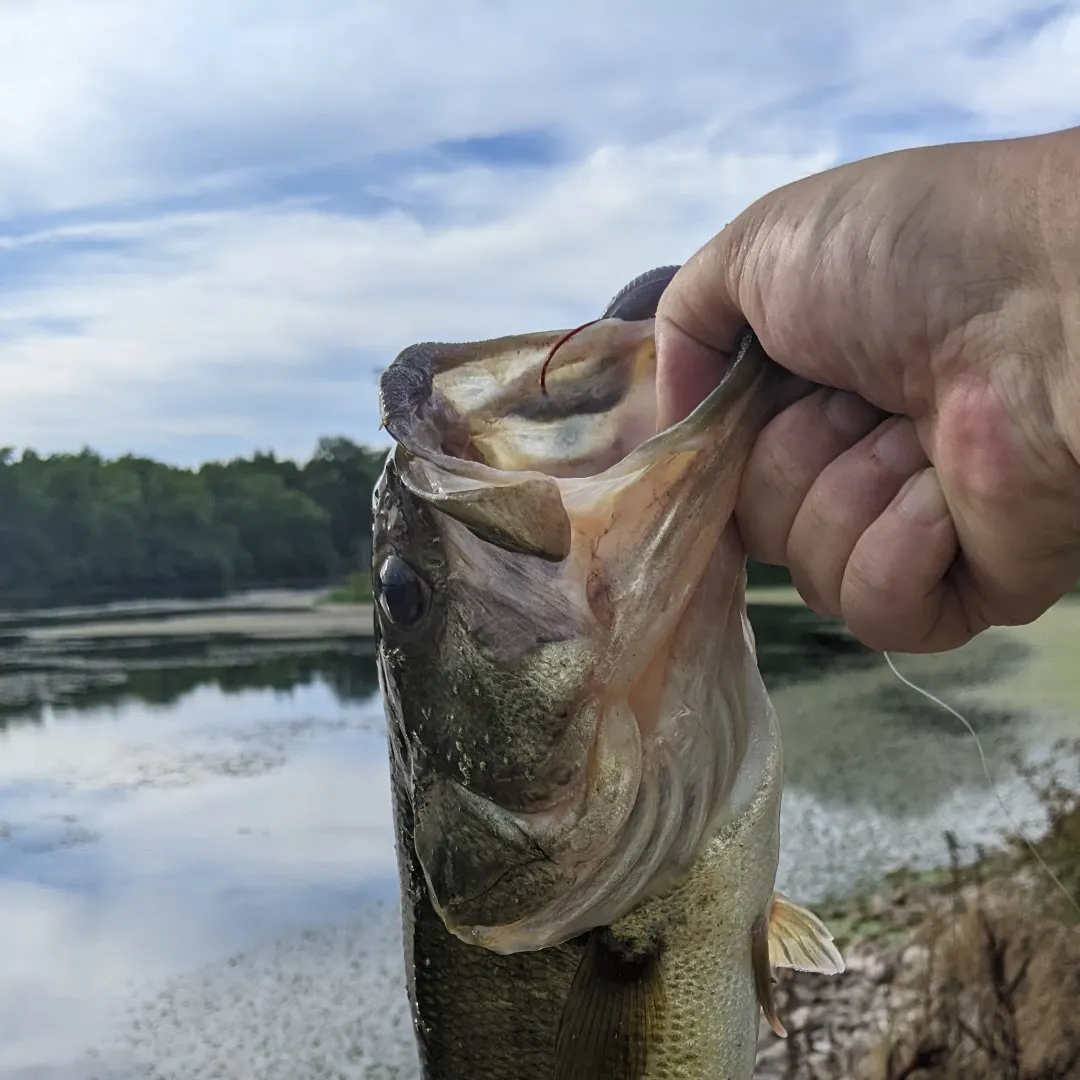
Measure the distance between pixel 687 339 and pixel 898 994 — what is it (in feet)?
18.7

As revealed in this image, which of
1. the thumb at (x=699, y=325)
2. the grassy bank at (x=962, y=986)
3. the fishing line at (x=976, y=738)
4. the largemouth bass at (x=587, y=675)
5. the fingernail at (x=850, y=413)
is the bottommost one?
the grassy bank at (x=962, y=986)

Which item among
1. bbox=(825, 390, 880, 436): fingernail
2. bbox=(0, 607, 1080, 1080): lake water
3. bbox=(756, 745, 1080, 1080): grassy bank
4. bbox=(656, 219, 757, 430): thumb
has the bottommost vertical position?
bbox=(0, 607, 1080, 1080): lake water

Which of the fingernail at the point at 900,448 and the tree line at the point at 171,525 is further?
the tree line at the point at 171,525

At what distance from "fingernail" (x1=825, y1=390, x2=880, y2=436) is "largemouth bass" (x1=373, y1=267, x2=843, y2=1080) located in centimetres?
10

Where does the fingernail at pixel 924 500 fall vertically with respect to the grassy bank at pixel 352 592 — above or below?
above

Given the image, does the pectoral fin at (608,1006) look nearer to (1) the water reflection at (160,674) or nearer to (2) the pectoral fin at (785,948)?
(2) the pectoral fin at (785,948)

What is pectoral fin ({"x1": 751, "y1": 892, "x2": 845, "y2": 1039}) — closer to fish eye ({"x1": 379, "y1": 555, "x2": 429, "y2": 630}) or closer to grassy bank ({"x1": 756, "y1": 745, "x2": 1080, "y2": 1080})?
fish eye ({"x1": 379, "y1": 555, "x2": 429, "y2": 630})

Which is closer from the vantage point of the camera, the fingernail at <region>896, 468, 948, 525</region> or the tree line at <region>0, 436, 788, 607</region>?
the fingernail at <region>896, 468, 948, 525</region>

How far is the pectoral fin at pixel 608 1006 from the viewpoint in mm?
1898

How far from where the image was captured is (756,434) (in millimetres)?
1632

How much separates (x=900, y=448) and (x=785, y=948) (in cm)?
102

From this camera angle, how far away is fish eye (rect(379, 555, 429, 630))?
1.72 meters

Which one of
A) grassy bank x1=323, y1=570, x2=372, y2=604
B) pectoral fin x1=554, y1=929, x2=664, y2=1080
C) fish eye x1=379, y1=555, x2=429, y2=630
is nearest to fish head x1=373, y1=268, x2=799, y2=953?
fish eye x1=379, y1=555, x2=429, y2=630

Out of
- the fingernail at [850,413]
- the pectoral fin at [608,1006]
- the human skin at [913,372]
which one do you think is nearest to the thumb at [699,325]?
the human skin at [913,372]
